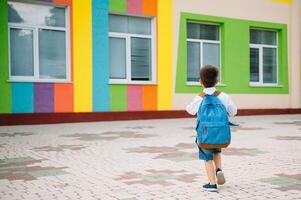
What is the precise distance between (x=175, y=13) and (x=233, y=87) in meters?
3.84

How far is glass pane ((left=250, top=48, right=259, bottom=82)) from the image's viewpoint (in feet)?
Result: 57.4

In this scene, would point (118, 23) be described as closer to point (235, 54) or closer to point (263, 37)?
point (235, 54)

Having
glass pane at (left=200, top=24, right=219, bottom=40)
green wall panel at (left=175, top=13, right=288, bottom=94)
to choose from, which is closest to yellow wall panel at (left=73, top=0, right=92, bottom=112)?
green wall panel at (left=175, top=13, right=288, bottom=94)

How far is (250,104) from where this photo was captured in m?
17.1

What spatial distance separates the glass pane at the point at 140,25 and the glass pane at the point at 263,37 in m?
5.00

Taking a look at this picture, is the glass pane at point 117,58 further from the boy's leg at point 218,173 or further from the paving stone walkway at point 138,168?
the boy's leg at point 218,173

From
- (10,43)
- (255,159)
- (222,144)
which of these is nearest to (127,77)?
(10,43)

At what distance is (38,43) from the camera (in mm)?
12906

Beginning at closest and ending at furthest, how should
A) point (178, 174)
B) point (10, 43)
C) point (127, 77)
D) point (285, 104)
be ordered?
point (178, 174) → point (10, 43) → point (127, 77) → point (285, 104)

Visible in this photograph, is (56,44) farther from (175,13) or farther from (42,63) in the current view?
(175,13)

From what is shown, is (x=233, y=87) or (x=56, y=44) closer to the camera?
(x=56, y=44)

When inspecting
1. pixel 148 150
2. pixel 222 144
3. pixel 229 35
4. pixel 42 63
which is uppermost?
pixel 229 35

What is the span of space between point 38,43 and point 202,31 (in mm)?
6430

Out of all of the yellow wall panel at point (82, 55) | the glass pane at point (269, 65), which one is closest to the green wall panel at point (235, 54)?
the glass pane at point (269, 65)
